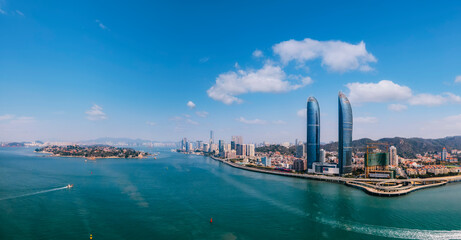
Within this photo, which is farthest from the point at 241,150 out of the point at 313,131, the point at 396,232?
the point at 396,232

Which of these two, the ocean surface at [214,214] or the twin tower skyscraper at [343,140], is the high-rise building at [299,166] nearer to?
the twin tower skyscraper at [343,140]

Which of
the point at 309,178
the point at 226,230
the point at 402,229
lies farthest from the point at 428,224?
the point at 309,178

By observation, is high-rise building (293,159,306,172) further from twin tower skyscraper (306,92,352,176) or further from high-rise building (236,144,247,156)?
high-rise building (236,144,247,156)

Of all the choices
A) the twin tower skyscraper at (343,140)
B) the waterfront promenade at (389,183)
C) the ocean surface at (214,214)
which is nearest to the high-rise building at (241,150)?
the twin tower skyscraper at (343,140)

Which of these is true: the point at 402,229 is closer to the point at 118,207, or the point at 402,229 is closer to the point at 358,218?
the point at 358,218

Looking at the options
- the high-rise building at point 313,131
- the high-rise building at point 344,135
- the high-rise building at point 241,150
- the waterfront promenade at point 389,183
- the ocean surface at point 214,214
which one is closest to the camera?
the ocean surface at point 214,214
